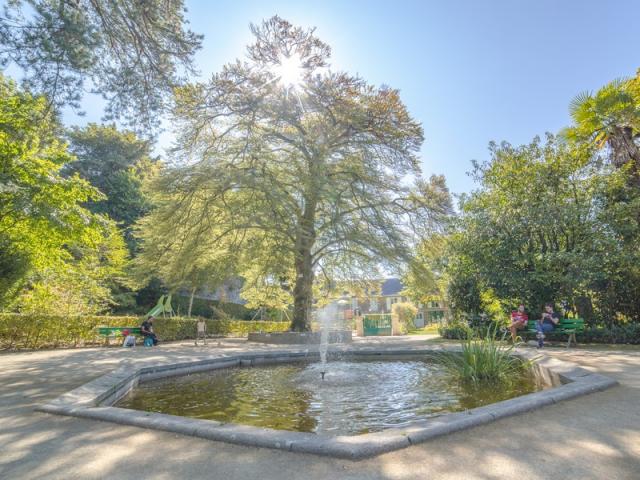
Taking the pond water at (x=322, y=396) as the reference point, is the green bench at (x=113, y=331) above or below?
above

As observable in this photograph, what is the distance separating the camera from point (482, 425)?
3762mm

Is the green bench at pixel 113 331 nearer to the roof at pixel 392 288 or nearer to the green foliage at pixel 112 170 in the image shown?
the green foliage at pixel 112 170

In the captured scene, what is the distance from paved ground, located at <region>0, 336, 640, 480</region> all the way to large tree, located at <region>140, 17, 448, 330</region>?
10879 mm

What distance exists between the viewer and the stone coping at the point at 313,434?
3.11 m

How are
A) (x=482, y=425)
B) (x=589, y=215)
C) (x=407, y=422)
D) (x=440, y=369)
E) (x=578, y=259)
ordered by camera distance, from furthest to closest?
(x=589, y=215)
(x=578, y=259)
(x=440, y=369)
(x=407, y=422)
(x=482, y=425)

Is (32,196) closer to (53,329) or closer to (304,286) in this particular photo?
(53,329)

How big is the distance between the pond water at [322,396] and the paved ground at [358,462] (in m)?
1.09

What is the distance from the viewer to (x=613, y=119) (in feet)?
44.2

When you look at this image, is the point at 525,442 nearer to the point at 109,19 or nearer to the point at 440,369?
the point at 440,369

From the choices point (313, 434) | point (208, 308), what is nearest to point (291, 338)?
point (313, 434)

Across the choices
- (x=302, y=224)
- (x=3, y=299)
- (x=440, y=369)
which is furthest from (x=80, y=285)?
(x=440, y=369)

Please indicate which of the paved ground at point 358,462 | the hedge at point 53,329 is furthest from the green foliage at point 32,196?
the paved ground at point 358,462

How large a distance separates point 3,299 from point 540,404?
51.9 ft

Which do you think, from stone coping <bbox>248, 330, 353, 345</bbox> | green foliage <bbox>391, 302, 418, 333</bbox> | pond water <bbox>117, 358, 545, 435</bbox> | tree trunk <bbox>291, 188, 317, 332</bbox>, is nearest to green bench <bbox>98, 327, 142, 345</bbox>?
stone coping <bbox>248, 330, 353, 345</bbox>
